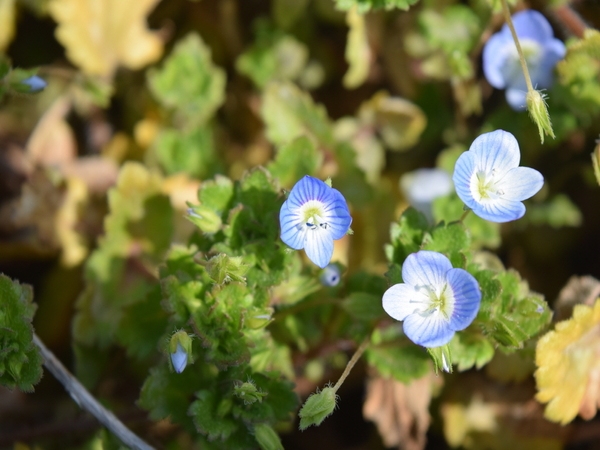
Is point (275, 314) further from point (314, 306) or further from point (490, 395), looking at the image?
point (490, 395)

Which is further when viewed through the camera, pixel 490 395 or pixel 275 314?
pixel 490 395

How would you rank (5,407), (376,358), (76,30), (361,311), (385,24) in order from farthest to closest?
(385,24)
(76,30)
(5,407)
(376,358)
(361,311)

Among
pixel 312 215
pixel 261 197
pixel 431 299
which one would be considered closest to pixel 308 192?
pixel 312 215

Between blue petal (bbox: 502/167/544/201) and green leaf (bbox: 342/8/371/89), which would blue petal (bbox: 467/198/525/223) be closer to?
blue petal (bbox: 502/167/544/201)

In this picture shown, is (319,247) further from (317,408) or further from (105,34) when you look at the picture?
(105,34)

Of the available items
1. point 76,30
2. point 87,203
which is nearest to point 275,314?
point 87,203

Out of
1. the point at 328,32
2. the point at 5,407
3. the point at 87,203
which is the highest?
the point at 328,32

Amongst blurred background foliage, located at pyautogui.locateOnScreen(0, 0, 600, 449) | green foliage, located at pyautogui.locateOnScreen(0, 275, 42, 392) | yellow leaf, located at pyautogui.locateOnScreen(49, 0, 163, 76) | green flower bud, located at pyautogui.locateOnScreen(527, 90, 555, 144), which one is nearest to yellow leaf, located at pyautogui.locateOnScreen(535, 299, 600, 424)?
blurred background foliage, located at pyautogui.locateOnScreen(0, 0, 600, 449)

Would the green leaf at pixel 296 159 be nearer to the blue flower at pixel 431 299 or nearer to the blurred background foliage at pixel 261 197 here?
the blurred background foliage at pixel 261 197
